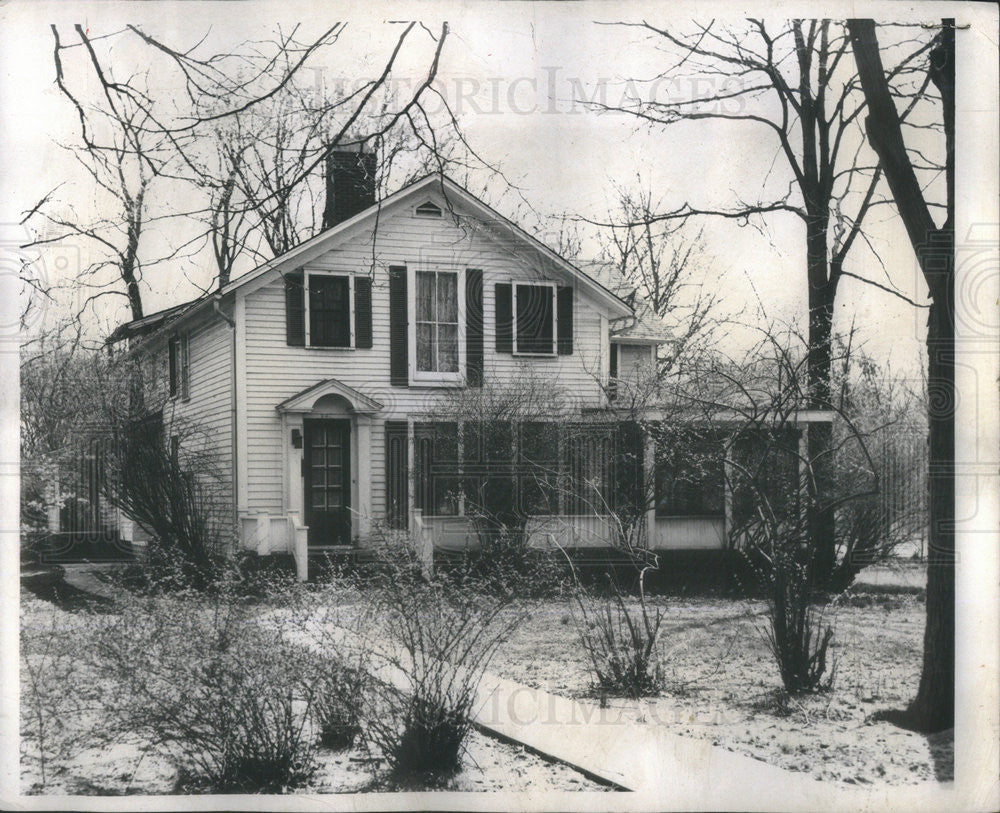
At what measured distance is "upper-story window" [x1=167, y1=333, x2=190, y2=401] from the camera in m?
5.79

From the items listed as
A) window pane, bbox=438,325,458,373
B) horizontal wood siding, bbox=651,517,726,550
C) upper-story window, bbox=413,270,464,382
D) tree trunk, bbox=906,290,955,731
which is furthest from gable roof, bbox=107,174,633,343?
tree trunk, bbox=906,290,955,731

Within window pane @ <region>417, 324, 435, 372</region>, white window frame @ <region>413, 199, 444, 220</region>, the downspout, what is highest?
white window frame @ <region>413, 199, 444, 220</region>

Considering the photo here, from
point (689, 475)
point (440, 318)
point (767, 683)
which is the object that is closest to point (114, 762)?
point (440, 318)

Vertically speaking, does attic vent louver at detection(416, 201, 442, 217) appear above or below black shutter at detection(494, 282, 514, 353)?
above

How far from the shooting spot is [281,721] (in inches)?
210

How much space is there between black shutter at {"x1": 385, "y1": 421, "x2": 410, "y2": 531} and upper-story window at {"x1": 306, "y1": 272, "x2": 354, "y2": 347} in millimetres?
667

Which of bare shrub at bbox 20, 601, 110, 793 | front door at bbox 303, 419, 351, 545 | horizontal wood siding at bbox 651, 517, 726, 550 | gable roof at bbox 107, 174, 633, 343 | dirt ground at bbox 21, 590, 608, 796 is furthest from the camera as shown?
horizontal wood siding at bbox 651, 517, 726, 550

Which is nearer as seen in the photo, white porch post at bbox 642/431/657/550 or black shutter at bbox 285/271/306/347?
black shutter at bbox 285/271/306/347

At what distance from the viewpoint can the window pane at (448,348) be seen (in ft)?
19.5

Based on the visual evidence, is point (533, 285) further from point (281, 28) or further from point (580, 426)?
point (281, 28)

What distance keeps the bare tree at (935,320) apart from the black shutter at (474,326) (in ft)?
9.44

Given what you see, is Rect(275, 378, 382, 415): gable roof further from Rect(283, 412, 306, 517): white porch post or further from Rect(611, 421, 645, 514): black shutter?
Rect(611, 421, 645, 514): black shutter

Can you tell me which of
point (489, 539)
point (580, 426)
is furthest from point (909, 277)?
point (489, 539)

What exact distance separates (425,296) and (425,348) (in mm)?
357
